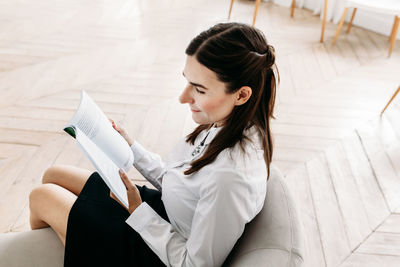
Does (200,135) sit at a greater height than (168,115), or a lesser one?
greater

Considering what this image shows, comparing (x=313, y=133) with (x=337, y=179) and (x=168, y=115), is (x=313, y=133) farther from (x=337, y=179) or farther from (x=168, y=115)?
(x=168, y=115)

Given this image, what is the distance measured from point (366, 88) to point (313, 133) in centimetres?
81

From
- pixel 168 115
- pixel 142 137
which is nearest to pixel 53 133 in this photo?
pixel 142 137

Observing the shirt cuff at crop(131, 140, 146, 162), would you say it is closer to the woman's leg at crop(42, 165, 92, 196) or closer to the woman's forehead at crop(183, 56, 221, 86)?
the woman's leg at crop(42, 165, 92, 196)

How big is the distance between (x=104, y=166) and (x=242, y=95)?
1.30ft

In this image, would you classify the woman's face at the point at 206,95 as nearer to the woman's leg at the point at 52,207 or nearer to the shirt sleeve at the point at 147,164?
the shirt sleeve at the point at 147,164

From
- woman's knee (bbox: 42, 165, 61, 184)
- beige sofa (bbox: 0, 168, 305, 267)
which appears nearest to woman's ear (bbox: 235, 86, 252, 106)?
beige sofa (bbox: 0, 168, 305, 267)

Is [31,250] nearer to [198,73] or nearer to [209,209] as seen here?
[209,209]

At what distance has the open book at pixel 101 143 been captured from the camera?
0.84 meters

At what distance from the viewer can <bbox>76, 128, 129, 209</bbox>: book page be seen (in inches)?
31.4

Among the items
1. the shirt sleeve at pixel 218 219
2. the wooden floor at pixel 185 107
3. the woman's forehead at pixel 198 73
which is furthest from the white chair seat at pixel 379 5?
the shirt sleeve at pixel 218 219

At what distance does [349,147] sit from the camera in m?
2.14

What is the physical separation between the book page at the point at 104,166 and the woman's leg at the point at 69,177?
299mm

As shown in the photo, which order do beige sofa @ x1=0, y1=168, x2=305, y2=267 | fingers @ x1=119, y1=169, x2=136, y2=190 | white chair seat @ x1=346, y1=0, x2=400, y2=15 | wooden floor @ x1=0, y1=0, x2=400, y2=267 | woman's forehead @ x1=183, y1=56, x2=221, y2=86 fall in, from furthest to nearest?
white chair seat @ x1=346, y1=0, x2=400, y2=15 → wooden floor @ x1=0, y1=0, x2=400, y2=267 → fingers @ x1=119, y1=169, x2=136, y2=190 → woman's forehead @ x1=183, y1=56, x2=221, y2=86 → beige sofa @ x1=0, y1=168, x2=305, y2=267
